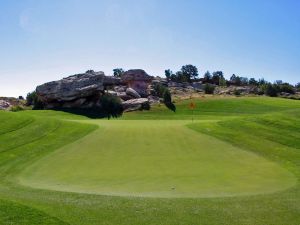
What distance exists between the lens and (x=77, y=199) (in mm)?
13195

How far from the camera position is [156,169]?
1944cm

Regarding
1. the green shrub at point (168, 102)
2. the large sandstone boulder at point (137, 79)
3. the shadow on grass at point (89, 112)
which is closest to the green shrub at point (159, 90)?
the large sandstone boulder at point (137, 79)

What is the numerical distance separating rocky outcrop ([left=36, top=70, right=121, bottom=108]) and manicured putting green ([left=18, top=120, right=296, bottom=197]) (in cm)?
5018

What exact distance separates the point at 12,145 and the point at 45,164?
267 inches

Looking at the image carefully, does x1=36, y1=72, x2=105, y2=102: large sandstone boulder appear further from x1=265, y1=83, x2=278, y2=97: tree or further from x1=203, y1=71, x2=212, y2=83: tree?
x1=203, y1=71, x2=212, y2=83: tree

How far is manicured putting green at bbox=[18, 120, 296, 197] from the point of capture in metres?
15.5

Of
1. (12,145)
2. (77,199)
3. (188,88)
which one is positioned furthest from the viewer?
(188,88)

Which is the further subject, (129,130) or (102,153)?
(129,130)

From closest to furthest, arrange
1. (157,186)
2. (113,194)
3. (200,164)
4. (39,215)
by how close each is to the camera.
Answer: (39,215), (113,194), (157,186), (200,164)

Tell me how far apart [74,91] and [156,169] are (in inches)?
2471

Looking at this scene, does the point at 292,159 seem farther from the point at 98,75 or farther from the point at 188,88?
the point at 188,88

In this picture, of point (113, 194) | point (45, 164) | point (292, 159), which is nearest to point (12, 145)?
point (45, 164)

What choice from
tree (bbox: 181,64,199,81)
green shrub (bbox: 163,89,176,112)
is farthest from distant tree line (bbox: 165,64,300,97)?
green shrub (bbox: 163,89,176,112)

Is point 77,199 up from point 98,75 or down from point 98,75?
down
